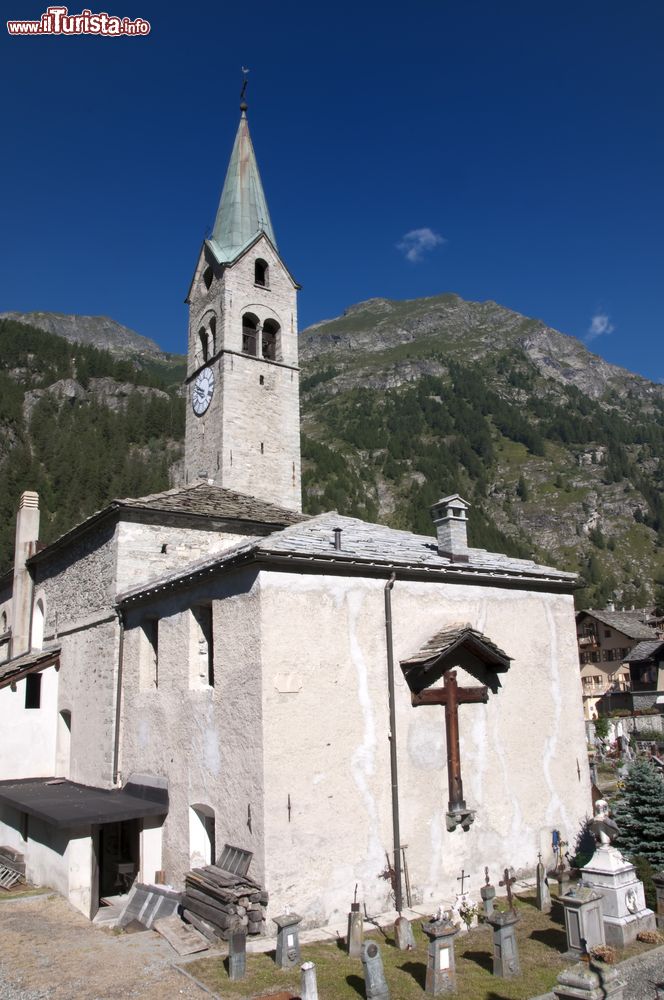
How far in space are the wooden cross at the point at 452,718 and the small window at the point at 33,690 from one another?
464 inches

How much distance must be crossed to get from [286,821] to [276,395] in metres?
20.6

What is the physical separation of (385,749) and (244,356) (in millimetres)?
19765

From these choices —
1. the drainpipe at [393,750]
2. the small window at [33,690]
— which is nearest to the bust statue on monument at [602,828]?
the drainpipe at [393,750]

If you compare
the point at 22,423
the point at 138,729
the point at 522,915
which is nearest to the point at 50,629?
the point at 138,729

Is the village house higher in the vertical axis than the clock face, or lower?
lower

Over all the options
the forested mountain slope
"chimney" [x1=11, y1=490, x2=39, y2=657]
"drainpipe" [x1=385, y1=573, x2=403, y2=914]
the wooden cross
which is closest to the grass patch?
"drainpipe" [x1=385, y1=573, x2=403, y2=914]

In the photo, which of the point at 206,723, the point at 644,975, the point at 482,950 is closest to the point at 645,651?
the point at 482,950

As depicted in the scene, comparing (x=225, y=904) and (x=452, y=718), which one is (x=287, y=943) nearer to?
(x=225, y=904)

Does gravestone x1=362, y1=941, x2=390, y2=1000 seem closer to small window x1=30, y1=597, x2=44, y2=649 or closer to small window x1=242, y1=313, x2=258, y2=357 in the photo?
small window x1=30, y1=597, x2=44, y2=649

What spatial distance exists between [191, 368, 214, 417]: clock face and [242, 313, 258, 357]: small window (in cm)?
189

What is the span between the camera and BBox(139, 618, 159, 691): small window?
16.4m

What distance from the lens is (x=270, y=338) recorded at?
3131cm

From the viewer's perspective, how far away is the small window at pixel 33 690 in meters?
19.9

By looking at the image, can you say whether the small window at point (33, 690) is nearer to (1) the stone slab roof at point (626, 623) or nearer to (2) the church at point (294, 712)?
(2) the church at point (294, 712)
